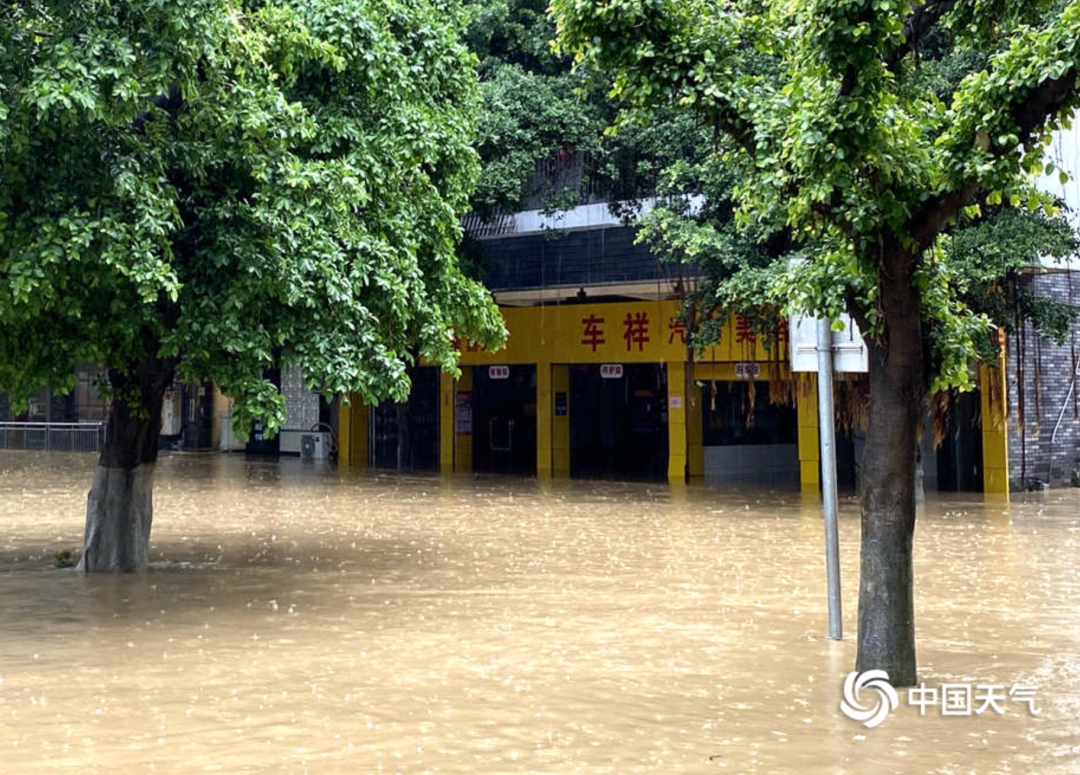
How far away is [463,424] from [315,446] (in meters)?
4.45

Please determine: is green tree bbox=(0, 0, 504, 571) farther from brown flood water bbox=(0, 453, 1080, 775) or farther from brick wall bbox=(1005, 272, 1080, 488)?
brick wall bbox=(1005, 272, 1080, 488)

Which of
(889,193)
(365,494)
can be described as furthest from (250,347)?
(365,494)

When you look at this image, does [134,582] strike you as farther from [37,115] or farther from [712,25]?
[712,25]

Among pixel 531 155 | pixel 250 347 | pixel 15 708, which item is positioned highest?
pixel 531 155

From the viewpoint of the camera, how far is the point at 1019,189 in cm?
671

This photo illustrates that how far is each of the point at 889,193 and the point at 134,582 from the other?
7813mm

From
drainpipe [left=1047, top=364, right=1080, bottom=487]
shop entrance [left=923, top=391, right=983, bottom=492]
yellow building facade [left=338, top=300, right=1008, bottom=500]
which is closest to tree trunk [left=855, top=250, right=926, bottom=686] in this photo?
yellow building facade [left=338, top=300, right=1008, bottom=500]

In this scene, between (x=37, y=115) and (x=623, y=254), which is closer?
(x=37, y=115)

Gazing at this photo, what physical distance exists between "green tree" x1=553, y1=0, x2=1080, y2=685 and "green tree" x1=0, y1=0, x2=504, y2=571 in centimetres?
348

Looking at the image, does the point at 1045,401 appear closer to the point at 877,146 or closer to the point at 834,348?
the point at 834,348

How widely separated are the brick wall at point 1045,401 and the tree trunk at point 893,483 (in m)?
15.6

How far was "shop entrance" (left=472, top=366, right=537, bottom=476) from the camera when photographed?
32656 millimetres

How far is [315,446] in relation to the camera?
3241 centimetres

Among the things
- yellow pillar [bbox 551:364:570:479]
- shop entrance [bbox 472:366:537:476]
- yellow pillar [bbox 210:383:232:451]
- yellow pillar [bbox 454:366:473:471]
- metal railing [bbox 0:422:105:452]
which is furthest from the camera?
yellow pillar [bbox 210:383:232:451]
